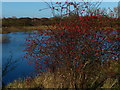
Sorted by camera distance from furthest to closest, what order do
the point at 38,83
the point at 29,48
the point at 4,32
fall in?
1. the point at 4,32
2. the point at 29,48
3. the point at 38,83

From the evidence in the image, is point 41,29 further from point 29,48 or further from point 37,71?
point 37,71

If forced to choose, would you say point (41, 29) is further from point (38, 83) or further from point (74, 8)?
point (38, 83)

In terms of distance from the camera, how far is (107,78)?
5.77 m

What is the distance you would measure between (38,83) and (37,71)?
187cm

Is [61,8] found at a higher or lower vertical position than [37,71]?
higher

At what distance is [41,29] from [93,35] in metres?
1.95

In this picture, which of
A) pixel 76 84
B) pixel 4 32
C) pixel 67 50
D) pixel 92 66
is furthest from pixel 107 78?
pixel 4 32

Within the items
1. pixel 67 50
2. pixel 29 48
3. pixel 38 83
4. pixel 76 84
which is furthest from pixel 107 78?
pixel 29 48

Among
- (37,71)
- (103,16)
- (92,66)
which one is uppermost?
(103,16)

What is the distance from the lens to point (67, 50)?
561cm

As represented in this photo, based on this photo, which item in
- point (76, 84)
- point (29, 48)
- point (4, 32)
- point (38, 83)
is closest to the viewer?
point (76, 84)

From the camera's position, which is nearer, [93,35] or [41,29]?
[93,35]

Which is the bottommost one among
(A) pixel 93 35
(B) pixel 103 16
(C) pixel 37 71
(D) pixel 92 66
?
(C) pixel 37 71

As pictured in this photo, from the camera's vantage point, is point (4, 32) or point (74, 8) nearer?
point (74, 8)
